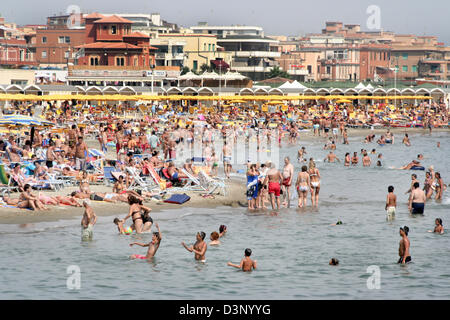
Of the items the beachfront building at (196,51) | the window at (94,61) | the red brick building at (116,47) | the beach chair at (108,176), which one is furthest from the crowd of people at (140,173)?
the beachfront building at (196,51)

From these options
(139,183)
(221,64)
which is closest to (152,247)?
(139,183)

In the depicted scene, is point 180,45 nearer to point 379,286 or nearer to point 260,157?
point 260,157

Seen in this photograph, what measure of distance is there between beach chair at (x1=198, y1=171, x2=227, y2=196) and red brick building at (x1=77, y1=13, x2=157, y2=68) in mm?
60110

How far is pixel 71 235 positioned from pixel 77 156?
21.9 ft

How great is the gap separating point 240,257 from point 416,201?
588cm

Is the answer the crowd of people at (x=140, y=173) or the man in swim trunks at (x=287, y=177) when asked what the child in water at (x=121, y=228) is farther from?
the man in swim trunks at (x=287, y=177)

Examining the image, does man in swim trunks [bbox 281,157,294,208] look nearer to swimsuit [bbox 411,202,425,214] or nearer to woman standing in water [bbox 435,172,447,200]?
swimsuit [bbox 411,202,425,214]

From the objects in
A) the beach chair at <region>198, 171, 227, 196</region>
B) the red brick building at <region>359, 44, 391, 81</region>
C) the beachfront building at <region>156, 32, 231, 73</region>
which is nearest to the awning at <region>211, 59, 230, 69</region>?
the beachfront building at <region>156, 32, 231, 73</region>

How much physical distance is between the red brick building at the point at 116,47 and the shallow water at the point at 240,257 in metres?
63.1

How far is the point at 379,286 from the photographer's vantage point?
1305cm

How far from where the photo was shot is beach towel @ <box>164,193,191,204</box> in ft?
62.8

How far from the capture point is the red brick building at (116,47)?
271 ft

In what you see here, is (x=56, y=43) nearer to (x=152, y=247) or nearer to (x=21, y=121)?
(x=21, y=121)

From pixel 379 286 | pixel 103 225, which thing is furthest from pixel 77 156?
pixel 379 286
